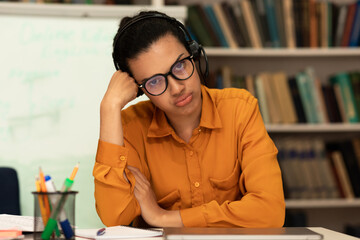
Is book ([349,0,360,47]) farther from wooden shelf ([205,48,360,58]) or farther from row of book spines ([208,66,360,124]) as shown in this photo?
row of book spines ([208,66,360,124])

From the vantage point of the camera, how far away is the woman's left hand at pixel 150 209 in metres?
1.16

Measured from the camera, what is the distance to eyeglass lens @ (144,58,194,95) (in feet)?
3.96

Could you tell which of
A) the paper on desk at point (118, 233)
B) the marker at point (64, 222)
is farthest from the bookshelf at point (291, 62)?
the marker at point (64, 222)

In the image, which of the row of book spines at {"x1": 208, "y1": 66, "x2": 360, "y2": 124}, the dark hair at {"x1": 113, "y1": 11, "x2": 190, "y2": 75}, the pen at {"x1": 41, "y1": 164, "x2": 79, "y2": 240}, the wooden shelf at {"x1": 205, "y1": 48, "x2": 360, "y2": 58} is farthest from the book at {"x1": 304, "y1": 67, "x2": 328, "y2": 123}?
the pen at {"x1": 41, "y1": 164, "x2": 79, "y2": 240}

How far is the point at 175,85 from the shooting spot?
1.20m

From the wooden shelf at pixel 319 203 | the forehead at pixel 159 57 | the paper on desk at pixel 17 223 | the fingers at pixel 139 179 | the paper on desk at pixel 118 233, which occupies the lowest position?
the wooden shelf at pixel 319 203

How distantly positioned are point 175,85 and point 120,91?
19 centimetres

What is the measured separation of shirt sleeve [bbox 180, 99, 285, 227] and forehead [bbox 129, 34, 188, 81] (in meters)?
0.34

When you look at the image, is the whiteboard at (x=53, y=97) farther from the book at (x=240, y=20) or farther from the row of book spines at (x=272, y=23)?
the book at (x=240, y=20)

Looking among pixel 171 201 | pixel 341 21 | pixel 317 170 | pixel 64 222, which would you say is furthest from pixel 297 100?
pixel 64 222

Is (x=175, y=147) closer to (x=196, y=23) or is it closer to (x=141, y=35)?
(x=141, y=35)

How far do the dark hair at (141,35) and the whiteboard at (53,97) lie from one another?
82cm

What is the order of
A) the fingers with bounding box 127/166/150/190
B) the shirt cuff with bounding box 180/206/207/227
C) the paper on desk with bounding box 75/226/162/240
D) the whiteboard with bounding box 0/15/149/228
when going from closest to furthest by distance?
the paper on desk with bounding box 75/226/162/240 < the shirt cuff with bounding box 180/206/207/227 < the fingers with bounding box 127/166/150/190 < the whiteboard with bounding box 0/15/149/228

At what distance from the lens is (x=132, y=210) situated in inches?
48.6
